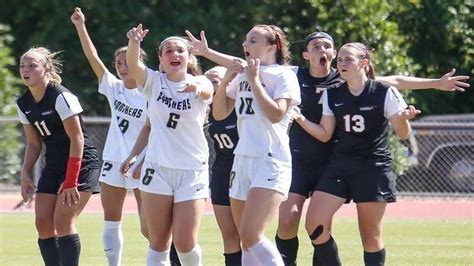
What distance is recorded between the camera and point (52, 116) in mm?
9297

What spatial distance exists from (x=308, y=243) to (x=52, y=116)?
516 centimetres

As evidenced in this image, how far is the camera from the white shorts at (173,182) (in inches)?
325

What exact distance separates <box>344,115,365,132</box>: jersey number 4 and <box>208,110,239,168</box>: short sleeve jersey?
969mm

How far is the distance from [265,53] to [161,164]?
112 centimetres

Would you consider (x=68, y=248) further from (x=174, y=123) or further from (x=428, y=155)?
(x=428, y=155)

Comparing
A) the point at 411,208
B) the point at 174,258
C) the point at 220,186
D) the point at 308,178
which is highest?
the point at 308,178

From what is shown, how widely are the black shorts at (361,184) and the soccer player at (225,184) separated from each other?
864 millimetres

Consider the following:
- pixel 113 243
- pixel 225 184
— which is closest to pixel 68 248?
pixel 113 243

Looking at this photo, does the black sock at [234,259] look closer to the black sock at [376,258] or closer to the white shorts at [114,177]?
the black sock at [376,258]

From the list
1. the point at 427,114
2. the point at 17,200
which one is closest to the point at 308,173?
the point at 17,200

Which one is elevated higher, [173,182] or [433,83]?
[433,83]

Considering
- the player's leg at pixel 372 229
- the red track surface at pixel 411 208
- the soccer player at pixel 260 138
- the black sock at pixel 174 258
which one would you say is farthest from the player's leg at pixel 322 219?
the red track surface at pixel 411 208

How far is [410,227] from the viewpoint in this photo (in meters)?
15.6

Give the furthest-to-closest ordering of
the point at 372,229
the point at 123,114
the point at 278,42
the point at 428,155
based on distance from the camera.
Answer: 1. the point at 428,155
2. the point at 123,114
3. the point at 372,229
4. the point at 278,42
